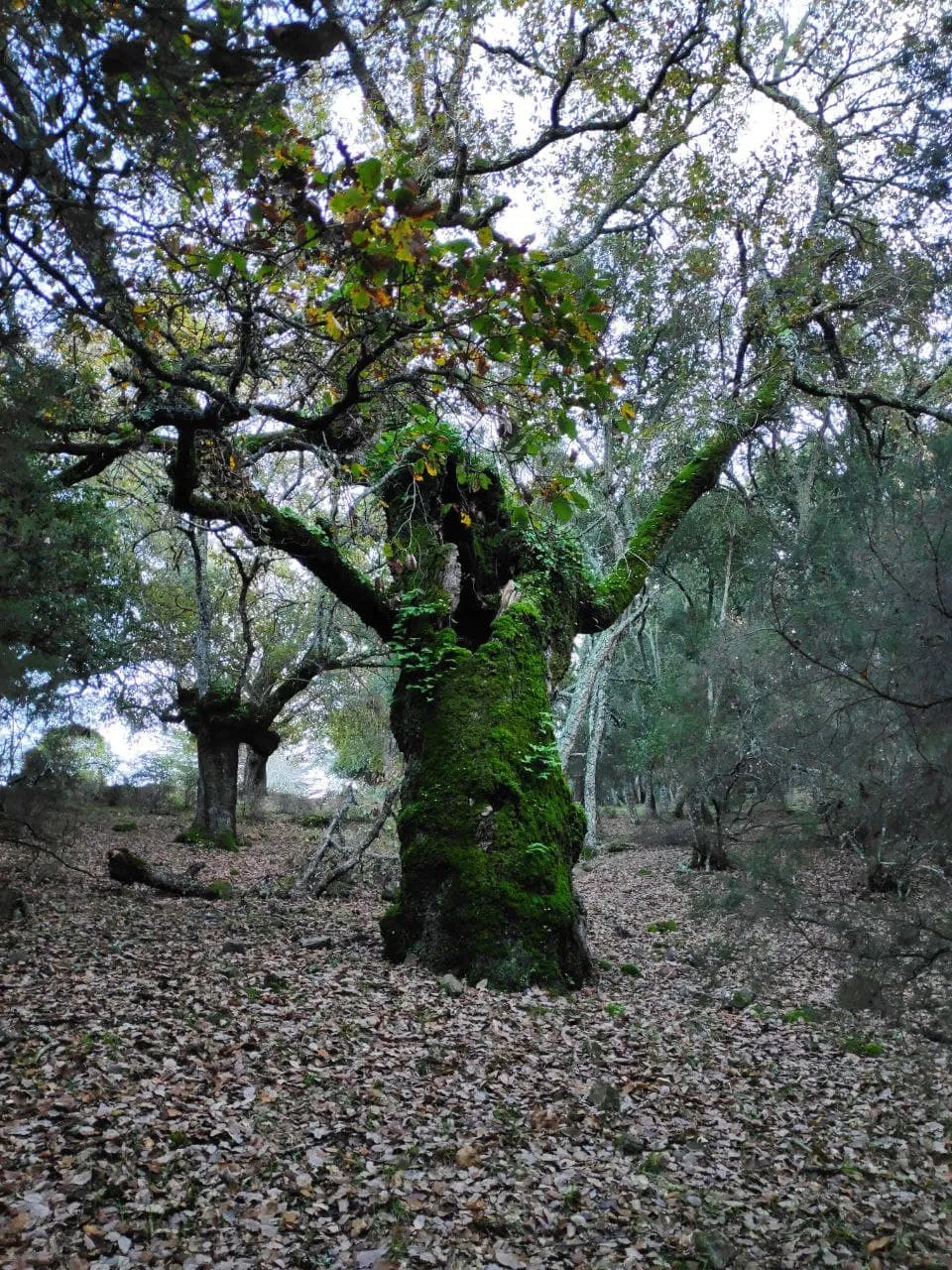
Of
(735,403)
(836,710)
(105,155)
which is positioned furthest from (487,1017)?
(735,403)

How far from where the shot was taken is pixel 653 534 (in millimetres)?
8867

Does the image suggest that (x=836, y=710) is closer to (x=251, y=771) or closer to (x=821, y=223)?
(x=821, y=223)

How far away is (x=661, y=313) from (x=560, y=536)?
34.0 feet

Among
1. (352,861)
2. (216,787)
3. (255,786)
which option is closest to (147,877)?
(352,861)

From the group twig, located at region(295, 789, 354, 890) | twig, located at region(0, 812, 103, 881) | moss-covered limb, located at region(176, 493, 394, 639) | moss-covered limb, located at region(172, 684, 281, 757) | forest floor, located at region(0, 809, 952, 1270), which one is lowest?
forest floor, located at region(0, 809, 952, 1270)

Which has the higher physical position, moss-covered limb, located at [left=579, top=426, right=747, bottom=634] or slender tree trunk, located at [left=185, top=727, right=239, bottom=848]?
moss-covered limb, located at [left=579, top=426, right=747, bottom=634]

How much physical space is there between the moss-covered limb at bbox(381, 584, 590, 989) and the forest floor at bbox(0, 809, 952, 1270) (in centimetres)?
33

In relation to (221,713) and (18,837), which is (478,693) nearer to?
(18,837)

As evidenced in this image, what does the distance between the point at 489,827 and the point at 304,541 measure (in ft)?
10.5

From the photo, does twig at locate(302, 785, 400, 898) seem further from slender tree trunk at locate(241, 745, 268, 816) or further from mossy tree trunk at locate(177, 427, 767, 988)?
slender tree trunk at locate(241, 745, 268, 816)

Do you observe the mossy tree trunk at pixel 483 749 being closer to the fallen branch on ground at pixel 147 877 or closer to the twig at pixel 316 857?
the fallen branch on ground at pixel 147 877

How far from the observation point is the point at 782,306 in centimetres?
970

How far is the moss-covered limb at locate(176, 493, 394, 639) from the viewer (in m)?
6.79

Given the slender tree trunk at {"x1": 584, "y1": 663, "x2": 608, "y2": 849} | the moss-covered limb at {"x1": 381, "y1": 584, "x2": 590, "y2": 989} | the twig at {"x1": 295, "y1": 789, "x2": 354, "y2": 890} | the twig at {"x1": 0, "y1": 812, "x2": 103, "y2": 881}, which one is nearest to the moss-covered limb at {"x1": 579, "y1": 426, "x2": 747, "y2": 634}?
the moss-covered limb at {"x1": 381, "y1": 584, "x2": 590, "y2": 989}
